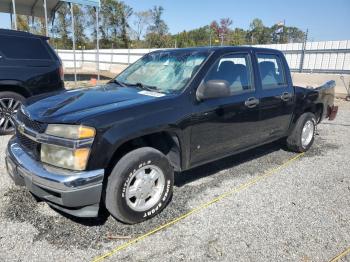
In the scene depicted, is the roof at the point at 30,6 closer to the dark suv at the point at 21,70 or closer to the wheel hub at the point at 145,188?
the dark suv at the point at 21,70

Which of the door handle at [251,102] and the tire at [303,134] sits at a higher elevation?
the door handle at [251,102]

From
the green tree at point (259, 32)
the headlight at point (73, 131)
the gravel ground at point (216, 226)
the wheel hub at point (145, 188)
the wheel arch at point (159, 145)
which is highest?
the green tree at point (259, 32)

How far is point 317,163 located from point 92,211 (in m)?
3.82

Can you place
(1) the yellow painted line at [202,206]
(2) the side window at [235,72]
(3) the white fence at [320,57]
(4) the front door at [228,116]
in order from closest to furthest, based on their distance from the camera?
1. (1) the yellow painted line at [202,206]
2. (4) the front door at [228,116]
3. (2) the side window at [235,72]
4. (3) the white fence at [320,57]

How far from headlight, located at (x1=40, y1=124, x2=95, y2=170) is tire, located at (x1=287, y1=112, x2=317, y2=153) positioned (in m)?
3.83

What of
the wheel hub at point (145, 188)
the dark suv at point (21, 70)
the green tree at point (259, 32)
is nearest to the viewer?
the wheel hub at point (145, 188)

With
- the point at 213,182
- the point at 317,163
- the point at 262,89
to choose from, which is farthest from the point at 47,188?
the point at 317,163

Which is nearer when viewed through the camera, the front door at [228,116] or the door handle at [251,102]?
the front door at [228,116]

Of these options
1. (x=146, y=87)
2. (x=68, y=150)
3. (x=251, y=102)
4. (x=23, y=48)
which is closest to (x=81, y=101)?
(x=68, y=150)

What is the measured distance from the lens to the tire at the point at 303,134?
5.47 m

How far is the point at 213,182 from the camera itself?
434cm

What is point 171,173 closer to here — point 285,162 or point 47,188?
point 47,188

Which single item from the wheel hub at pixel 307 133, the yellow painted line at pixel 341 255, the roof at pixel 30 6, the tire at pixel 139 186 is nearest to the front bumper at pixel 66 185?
the tire at pixel 139 186

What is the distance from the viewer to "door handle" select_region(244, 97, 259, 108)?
13.8 ft
